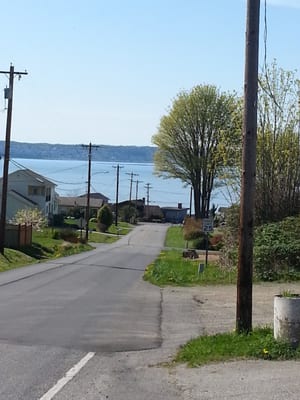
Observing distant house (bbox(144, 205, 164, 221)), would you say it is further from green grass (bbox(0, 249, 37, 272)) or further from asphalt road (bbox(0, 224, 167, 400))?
asphalt road (bbox(0, 224, 167, 400))

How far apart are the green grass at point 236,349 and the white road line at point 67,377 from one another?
127cm

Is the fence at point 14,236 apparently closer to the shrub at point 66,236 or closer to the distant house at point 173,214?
the shrub at point 66,236

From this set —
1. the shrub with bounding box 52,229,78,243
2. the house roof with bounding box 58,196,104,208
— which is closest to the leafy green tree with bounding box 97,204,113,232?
the shrub with bounding box 52,229,78,243

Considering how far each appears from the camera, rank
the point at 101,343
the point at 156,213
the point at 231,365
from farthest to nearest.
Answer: the point at 156,213 < the point at 101,343 < the point at 231,365

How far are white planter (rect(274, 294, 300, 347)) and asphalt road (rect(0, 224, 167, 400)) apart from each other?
2578mm

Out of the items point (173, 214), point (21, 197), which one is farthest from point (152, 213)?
point (21, 197)

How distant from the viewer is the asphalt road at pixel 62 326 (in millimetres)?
9820

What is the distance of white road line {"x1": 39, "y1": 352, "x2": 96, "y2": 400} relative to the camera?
8.47 metres

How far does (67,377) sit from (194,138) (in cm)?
6714

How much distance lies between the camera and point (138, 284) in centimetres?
2698

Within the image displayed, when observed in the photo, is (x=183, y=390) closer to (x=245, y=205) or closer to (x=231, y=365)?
(x=231, y=365)

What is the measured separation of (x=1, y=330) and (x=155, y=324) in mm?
3065

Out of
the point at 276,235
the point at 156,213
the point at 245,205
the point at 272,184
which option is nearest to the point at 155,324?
the point at 245,205

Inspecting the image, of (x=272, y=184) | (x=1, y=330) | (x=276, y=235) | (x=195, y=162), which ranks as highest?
(x=195, y=162)
